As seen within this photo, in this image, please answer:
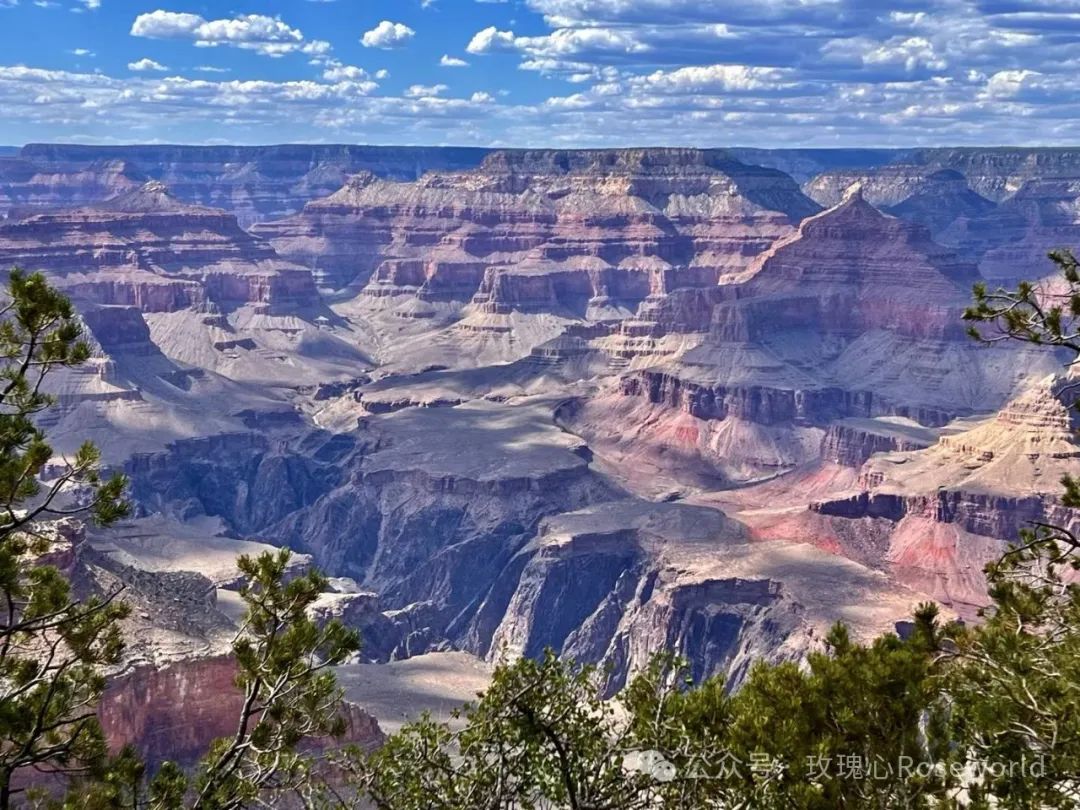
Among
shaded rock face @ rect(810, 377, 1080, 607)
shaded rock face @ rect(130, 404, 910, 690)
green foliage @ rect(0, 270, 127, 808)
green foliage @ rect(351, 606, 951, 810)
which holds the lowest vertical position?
shaded rock face @ rect(130, 404, 910, 690)

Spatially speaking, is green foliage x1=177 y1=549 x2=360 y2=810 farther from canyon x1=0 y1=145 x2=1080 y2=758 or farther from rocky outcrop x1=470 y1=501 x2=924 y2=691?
rocky outcrop x1=470 y1=501 x2=924 y2=691

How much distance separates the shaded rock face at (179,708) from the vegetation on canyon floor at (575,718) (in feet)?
95.0

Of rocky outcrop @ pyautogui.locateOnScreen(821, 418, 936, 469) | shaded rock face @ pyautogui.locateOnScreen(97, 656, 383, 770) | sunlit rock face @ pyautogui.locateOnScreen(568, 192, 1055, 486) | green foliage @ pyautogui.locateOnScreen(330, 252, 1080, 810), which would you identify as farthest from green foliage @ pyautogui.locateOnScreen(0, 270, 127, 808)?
sunlit rock face @ pyautogui.locateOnScreen(568, 192, 1055, 486)

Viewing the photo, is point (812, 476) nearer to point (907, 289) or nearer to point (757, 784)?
point (907, 289)

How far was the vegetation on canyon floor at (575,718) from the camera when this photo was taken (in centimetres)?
1834

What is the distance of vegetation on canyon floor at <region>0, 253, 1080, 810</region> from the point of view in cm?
1834

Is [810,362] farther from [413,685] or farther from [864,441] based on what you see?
[413,685]

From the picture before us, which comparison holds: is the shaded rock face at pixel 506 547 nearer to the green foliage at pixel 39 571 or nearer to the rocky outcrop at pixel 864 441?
the rocky outcrop at pixel 864 441

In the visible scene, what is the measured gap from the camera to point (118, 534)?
10406 centimetres

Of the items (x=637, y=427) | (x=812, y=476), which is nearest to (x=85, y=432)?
(x=637, y=427)

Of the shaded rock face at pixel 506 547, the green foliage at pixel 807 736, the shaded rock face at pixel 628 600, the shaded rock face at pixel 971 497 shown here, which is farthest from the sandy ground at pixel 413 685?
the green foliage at pixel 807 736

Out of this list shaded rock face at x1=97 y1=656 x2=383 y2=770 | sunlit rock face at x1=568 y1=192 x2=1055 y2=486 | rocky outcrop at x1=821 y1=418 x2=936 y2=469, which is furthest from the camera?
sunlit rock face at x1=568 y1=192 x2=1055 y2=486

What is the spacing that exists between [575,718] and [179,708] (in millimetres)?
32872

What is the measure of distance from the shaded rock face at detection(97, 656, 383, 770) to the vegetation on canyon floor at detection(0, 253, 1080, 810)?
95.0 feet
